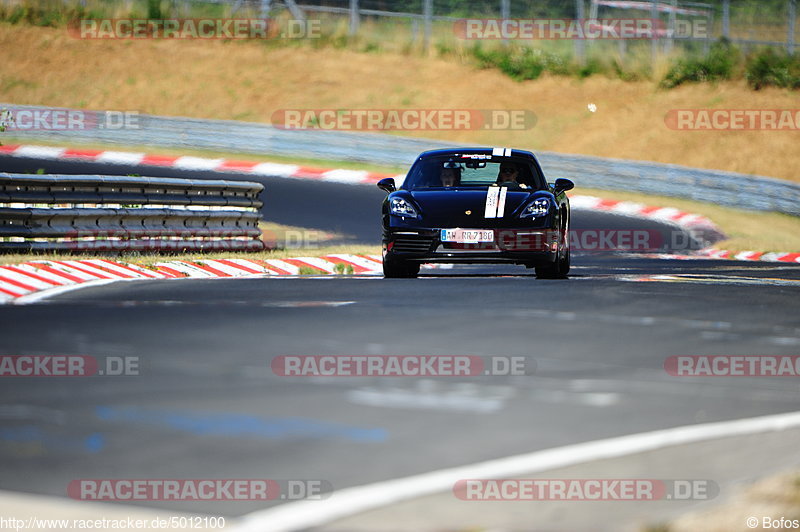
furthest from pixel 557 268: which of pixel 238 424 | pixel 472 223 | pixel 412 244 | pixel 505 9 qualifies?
pixel 505 9

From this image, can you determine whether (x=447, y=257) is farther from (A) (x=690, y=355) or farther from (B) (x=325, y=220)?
(B) (x=325, y=220)

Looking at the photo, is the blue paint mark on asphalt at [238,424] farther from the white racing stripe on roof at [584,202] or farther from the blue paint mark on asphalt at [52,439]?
the white racing stripe on roof at [584,202]

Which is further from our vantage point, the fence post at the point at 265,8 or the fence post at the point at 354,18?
the fence post at the point at 265,8

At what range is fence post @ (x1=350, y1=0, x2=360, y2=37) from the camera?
40.4 metres

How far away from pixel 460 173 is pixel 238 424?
29.3 feet

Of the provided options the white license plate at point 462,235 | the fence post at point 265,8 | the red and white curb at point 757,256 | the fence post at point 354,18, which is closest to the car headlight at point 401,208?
the white license plate at point 462,235

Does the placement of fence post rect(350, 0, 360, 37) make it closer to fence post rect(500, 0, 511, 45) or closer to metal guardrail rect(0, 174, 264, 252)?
fence post rect(500, 0, 511, 45)

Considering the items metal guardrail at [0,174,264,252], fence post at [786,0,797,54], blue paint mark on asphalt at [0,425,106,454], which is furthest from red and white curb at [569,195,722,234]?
blue paint mark on asphalt at [0,425,106,454]

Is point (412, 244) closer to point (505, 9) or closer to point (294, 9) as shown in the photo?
point (505, 9)

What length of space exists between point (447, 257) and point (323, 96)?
28264 mm

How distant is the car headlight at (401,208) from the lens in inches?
538

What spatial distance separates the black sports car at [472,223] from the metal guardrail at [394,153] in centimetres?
1435

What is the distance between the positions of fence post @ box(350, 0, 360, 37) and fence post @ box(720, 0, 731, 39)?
1044cm

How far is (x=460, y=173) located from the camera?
1463 cm
